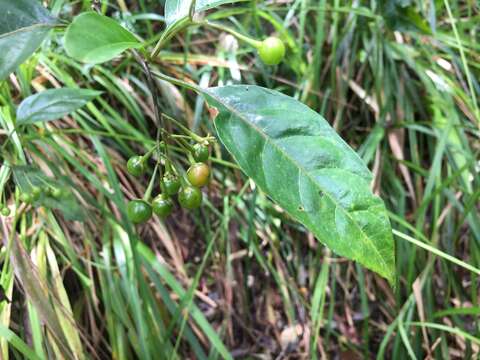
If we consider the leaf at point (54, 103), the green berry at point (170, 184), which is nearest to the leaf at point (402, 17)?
the leaf at point (54, 103)

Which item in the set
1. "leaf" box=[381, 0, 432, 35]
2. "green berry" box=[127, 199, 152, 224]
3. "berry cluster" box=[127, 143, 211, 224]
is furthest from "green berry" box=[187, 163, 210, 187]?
"leaf" box=[381, 0, 432, 35]

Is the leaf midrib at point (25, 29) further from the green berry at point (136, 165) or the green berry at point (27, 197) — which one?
the green berry at point (27, 197)

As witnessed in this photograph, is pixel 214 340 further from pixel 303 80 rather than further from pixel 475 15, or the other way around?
pixel 475 15

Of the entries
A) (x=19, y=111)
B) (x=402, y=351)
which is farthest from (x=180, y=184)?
(x=402, y=351)

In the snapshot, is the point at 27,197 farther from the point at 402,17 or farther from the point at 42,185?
the point at 402,17

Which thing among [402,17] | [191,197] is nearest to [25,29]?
[191,197]
